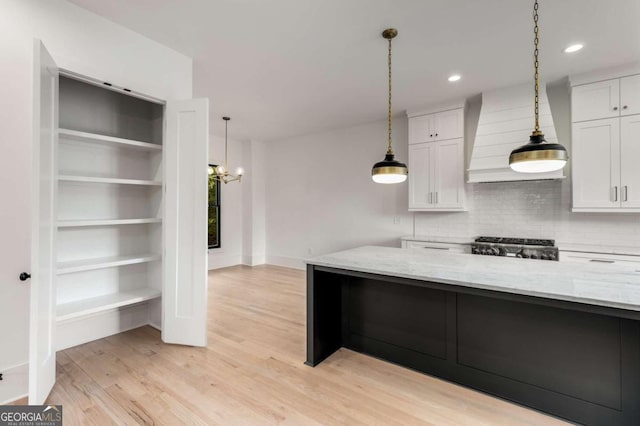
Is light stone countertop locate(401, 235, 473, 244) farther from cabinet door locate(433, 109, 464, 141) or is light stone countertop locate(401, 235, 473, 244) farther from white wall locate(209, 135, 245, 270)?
white wall locate(209, 135, 245, 270)

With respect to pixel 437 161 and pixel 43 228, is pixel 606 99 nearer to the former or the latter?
pixel 437 161

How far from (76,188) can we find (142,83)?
119 centimetres

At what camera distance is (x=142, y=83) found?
2.80m

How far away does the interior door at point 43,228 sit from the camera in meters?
1.72

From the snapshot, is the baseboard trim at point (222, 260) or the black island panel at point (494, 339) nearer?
the black island panel at point (494, 339)

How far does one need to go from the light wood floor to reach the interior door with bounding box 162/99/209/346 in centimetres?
32

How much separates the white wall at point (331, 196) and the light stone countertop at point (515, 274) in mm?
2777

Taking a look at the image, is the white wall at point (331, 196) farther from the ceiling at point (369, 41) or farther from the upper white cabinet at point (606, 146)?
the upper white cabinet at point (606, 146)

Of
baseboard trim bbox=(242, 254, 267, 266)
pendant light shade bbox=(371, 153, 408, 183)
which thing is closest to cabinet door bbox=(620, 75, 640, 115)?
pendant light shade bbox=(371, 153, 408, 183)

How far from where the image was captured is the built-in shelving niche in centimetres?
274

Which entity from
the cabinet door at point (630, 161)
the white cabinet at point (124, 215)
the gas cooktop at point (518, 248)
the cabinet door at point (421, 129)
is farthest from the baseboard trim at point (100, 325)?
the cabinet door at point (630, 161)

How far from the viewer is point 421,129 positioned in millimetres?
4695

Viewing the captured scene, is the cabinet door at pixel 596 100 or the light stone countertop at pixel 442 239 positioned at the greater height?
the cabinet door at pixel 596 100

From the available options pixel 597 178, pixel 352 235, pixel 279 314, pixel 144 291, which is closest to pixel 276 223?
pixel 352 235
